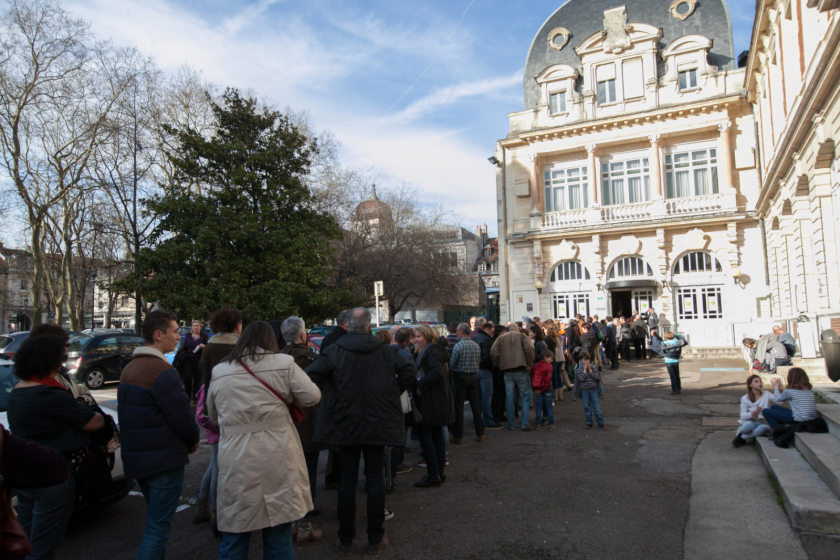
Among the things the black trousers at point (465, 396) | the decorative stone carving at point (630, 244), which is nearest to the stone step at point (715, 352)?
the decorative stone carving at point (630, 244)

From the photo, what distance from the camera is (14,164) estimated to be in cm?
2316

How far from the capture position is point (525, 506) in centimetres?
520

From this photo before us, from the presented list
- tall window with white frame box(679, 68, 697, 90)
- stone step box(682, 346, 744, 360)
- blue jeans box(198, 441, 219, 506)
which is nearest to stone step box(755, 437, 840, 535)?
blue jeans box(198, 441, 219, 506)

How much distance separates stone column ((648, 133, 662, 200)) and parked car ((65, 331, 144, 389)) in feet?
72.0

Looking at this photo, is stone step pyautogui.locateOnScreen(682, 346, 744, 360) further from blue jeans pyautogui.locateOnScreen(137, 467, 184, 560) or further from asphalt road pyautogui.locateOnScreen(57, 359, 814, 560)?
blue jeans pyautogui.locateOnScreen(137, 467, 184, 560)

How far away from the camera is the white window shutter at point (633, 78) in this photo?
83.9ft

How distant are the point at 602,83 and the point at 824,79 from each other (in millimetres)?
17691

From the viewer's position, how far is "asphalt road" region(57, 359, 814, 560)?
4.31 meters

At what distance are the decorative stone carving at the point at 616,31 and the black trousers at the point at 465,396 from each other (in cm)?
2361

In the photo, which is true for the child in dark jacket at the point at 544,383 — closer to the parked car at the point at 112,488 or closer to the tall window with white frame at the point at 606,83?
the parked car at the point at 112,488

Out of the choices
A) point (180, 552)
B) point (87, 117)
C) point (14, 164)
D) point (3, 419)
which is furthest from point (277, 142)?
point (180, 552)

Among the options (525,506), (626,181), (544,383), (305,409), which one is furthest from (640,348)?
(305,409)

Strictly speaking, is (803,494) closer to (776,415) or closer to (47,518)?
(776,415)

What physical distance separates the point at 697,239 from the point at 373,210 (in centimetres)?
1786
